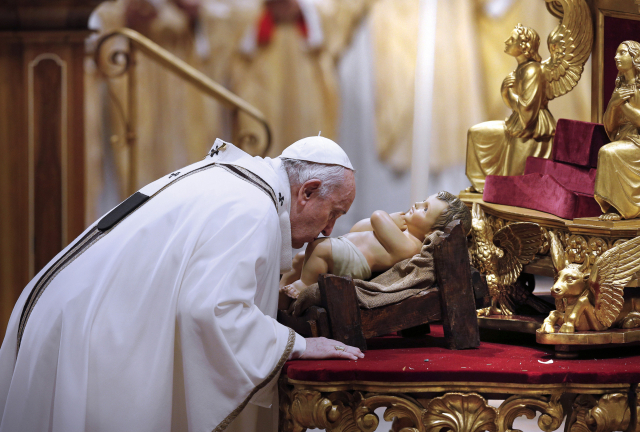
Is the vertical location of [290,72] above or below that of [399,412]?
above

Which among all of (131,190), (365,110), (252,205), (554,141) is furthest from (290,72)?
(252,205)

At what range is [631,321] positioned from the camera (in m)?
2.30

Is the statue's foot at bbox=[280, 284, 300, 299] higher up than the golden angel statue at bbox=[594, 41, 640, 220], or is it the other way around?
the golden angel statue at bbox=[594, 41, 640, 220]

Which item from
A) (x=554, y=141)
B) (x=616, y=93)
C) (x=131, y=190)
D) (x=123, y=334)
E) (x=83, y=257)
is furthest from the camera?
(x=131, y=190)

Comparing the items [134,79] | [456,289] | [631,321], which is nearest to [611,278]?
[631,321]

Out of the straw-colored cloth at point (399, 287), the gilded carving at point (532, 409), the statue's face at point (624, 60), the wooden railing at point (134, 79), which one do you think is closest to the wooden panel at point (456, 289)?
the straw-colored cloth at point (399, 287)

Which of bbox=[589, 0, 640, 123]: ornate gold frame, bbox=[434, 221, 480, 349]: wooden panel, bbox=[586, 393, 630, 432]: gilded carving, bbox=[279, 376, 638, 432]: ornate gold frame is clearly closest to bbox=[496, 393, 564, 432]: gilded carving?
bbox=[279, 376, 638, 432]: ornate gold frame

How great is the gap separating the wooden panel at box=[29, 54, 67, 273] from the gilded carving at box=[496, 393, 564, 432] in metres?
3.90

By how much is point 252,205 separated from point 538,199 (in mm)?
1122

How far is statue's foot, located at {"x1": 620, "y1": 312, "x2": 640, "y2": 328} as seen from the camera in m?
2.30

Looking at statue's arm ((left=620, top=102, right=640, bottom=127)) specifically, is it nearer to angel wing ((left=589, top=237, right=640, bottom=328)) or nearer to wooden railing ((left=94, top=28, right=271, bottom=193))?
angel wing ((left=589, top=237, right=640, bottom=328))

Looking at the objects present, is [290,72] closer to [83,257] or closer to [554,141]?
[554,141]

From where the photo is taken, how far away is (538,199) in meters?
2.73

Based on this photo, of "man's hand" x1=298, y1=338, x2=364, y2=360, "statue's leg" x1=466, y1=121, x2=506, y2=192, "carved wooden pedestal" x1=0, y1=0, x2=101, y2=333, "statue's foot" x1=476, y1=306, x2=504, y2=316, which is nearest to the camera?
→ "man's hand" x1=298, y1=338, x2=364, y2=360
